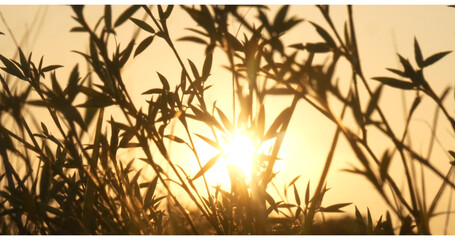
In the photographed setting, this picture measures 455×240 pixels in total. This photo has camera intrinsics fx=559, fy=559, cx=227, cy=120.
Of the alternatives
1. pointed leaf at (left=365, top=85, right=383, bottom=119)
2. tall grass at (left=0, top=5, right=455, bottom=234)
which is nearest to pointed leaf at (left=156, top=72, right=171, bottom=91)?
tall grass at (left=0, top=5, right=455, bottom=234)

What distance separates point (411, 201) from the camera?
3.27 ft

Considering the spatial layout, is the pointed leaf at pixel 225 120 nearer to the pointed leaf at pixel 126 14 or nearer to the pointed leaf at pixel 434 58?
the pointed leaf at pixel 126 14

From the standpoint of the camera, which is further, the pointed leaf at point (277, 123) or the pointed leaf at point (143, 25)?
the pointed leaf at point (143, 25)

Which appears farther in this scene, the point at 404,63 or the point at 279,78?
the point at 404,63

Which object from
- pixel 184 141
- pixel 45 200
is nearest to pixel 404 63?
pixel 184 141

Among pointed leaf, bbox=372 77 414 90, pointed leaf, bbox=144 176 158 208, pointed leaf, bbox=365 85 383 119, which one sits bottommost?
pointed leaf, bbox=144 176 158 208

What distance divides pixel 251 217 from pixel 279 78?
292 mm

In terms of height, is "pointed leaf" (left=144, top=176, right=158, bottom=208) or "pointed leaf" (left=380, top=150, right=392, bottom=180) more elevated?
"pointed leaf" (left=144, top=176, right=158, bottom=208)

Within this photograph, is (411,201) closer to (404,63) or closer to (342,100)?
(342,100)

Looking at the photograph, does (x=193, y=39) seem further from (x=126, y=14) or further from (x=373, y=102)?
(x=373, y=102)

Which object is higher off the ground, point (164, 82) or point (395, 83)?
point (164, 82)

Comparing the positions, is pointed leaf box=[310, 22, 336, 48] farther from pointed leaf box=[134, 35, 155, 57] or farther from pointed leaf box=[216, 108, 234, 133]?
pointed leaf box=[134, 35, 155, 57]

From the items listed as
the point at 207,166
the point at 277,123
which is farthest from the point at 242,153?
the point at 207,166

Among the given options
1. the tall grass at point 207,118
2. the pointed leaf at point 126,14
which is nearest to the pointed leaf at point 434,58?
the tall grass at point 207,118
